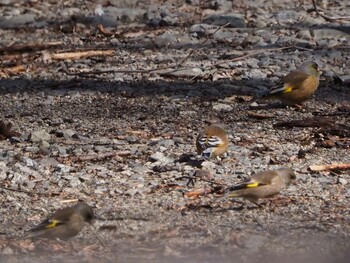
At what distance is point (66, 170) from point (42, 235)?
1854 millimetres

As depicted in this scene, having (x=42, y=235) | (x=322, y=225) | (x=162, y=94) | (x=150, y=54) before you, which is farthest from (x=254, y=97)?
(x=42, y=235)

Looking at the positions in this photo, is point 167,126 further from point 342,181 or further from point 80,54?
point 80,54

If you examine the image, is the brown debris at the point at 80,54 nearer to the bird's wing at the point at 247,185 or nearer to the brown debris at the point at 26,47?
the brown debris at the point at 26,47

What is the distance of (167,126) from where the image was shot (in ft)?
38.6

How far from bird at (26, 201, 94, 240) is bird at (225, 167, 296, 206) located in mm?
1348

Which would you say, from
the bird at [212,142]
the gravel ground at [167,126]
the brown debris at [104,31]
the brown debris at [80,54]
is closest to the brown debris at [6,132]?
the gravel ground at [167,126]

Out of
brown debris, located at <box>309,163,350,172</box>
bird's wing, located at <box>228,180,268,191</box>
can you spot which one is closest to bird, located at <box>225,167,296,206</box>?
bird's wing, located at <box>228,180,268,191</box>

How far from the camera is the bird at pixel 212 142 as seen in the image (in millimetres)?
10219

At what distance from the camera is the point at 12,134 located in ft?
37.1

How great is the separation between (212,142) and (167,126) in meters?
1.62

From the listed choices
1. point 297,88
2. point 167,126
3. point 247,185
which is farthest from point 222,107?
point 247,185

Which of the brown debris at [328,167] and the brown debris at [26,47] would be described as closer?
the brown debris at [328,167]

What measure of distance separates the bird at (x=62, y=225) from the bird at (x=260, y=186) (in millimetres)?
1348

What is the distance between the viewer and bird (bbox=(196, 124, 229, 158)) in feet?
33.5
